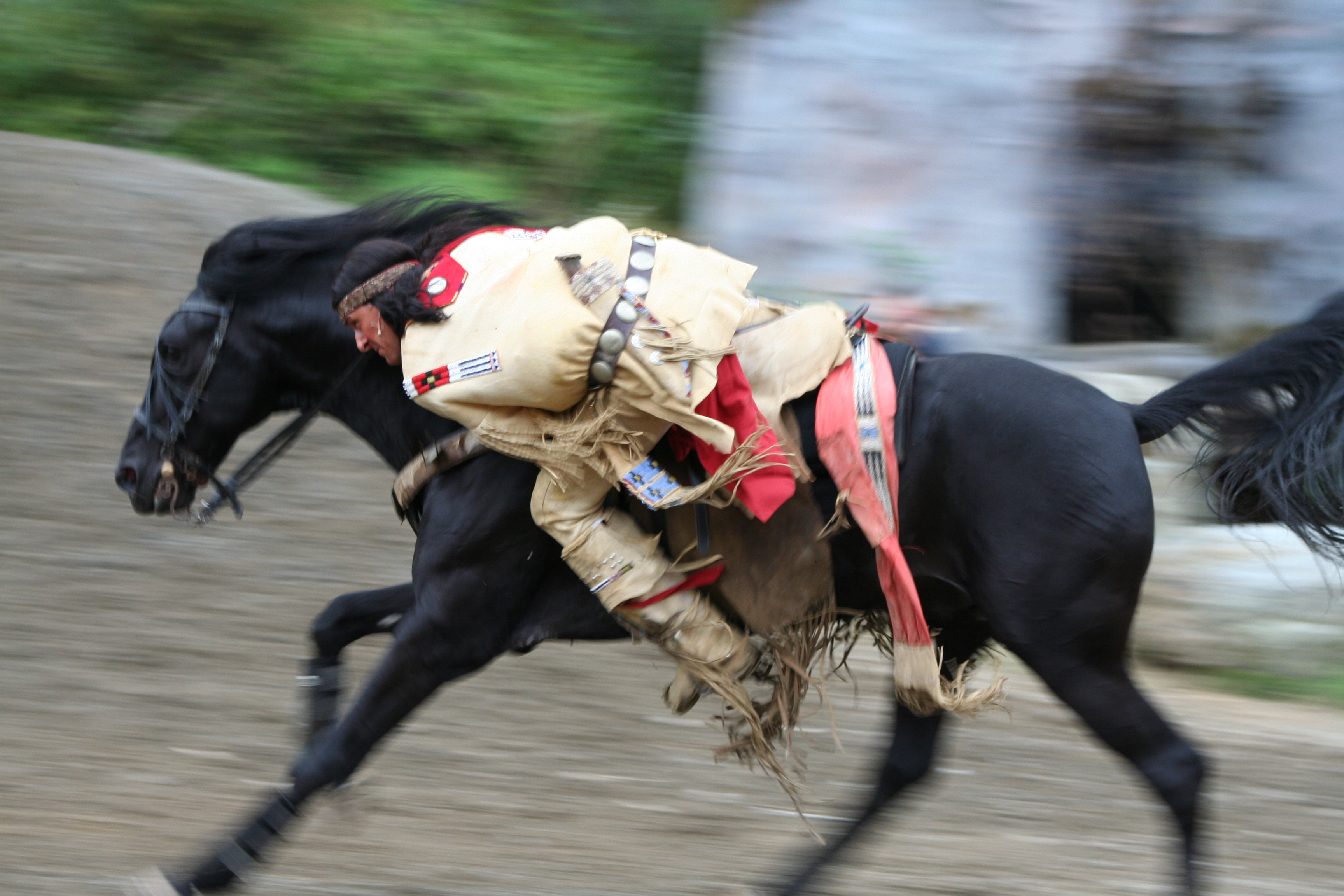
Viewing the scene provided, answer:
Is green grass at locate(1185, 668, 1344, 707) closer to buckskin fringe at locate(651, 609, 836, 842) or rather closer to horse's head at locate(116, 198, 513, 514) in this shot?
buckskin fringe at locate(651, 609, 836, 842)

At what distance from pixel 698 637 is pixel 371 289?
1180 mm

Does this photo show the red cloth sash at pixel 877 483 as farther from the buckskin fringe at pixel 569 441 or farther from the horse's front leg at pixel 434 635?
the horse's front leg at pixel 434 635

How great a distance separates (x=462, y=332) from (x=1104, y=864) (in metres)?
2.63

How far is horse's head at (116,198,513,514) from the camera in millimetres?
3373

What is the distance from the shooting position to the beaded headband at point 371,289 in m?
3.07

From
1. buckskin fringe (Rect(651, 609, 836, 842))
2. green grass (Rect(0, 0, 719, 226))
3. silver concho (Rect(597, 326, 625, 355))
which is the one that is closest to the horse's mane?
silver concho (Rect(597, 326, 625, 355))

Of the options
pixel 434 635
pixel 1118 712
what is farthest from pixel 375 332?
pixel 1118 712

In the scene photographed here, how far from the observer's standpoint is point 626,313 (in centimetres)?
286

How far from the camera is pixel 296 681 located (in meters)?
4.83

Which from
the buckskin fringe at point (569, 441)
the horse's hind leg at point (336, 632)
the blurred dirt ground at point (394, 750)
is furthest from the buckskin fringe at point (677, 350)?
the blurred dirt ground at point (394, 750)

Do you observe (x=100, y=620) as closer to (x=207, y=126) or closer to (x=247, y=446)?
(x=247, y=446)

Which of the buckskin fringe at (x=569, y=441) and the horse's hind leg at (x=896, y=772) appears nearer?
the buckskin fringe at (x=569, y=441)

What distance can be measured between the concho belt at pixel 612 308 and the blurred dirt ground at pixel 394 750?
53.0 inches

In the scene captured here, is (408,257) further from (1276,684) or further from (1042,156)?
(1042,156)
